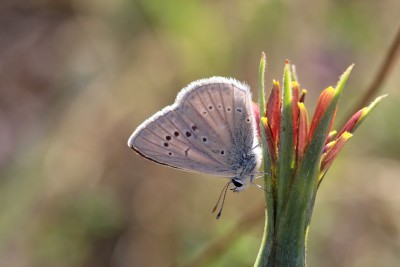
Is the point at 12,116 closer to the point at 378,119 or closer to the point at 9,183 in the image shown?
the point at 9,183

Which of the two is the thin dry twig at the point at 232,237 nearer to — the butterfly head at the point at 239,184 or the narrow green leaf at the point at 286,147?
the butterfly head at the point at 239,184

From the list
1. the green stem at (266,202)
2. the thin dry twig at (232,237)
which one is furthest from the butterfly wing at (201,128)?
the thin dry twig at (232,237)

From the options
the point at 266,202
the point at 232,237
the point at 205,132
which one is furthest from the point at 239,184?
the point at 232,237

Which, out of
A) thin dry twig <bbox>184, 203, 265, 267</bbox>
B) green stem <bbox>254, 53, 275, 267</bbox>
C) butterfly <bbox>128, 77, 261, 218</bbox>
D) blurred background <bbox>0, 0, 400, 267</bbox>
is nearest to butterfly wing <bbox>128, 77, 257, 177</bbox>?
butterfly <bbox>128, 77, 261, 218</bbox>

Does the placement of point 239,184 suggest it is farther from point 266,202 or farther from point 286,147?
point 286,147

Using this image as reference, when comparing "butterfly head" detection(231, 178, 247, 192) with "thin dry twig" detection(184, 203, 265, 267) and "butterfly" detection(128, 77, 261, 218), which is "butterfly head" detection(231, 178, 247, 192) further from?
"thin dry twig" detection(184, 203, 265, 267)
